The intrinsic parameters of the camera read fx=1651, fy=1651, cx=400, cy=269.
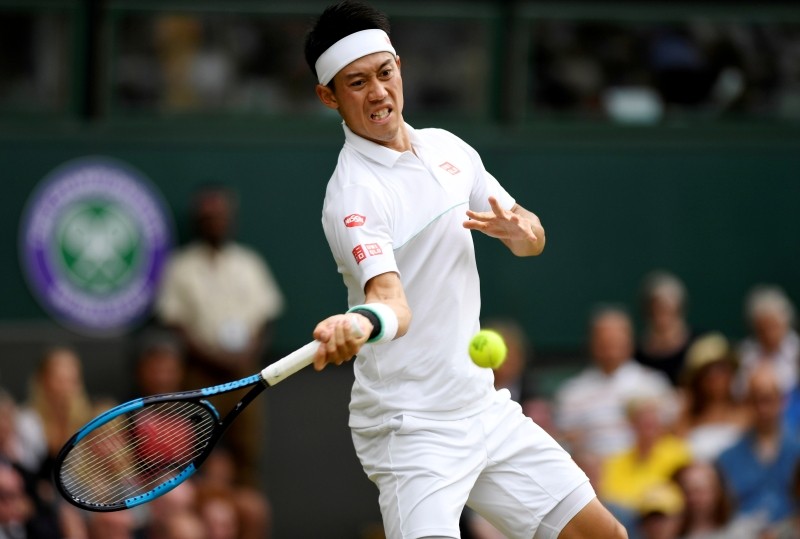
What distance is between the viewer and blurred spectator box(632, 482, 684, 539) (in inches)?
364

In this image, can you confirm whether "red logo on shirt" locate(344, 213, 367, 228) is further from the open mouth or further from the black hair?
the black hair

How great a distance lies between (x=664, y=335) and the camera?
10.7 meters

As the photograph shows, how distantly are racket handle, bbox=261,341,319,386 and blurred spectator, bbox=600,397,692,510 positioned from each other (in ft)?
14.7

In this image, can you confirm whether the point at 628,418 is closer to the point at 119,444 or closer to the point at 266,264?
the point at 266,264

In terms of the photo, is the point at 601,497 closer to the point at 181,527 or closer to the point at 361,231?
the point at 181,527

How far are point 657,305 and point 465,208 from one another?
4900 mm

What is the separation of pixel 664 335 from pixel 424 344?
16.7 ft

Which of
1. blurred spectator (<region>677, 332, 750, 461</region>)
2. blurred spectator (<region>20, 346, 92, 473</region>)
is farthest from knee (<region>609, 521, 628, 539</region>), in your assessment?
blurred spectator (<region>20, 346, 92, 473</region>)

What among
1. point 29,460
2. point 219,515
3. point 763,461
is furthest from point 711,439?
point 29,460

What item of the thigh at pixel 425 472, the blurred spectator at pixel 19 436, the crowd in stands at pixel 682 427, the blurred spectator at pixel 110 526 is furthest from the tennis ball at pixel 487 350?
the blurred spectator at pixel 19 436

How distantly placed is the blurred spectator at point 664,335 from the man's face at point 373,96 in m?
5.06

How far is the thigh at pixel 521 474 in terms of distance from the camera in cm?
591

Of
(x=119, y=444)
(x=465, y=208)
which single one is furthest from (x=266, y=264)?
(x=465, y=208)

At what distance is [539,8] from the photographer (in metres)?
11.5
